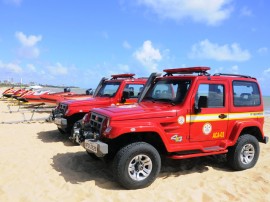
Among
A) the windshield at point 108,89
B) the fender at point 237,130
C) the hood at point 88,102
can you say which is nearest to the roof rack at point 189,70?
the fender at point 237,130

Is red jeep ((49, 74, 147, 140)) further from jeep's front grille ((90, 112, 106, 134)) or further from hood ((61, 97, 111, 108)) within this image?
jeep's front grille ((90, 112, 106, 134))

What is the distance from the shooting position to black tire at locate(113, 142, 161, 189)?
5254 mm

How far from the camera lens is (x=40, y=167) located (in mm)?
6523

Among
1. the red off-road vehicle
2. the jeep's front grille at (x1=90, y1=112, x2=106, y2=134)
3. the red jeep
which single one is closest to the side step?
the red off-road vehicle

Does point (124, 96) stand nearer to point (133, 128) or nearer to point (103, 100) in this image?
point (103, 100)

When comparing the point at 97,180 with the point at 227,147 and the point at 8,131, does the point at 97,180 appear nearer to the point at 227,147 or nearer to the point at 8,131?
the point at 227,147

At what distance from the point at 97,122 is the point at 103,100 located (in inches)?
150

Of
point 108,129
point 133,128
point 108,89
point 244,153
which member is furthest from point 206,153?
point 108,89

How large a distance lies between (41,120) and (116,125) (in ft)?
30.4

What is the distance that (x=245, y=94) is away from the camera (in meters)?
6.80

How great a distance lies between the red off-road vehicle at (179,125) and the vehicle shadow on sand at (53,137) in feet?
10.5

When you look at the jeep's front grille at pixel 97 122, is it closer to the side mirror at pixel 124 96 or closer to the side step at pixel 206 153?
the side step at pixel 206 153

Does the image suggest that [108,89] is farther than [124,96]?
Yes

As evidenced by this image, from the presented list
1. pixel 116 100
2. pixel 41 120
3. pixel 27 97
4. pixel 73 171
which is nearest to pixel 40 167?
pixel 73 171
